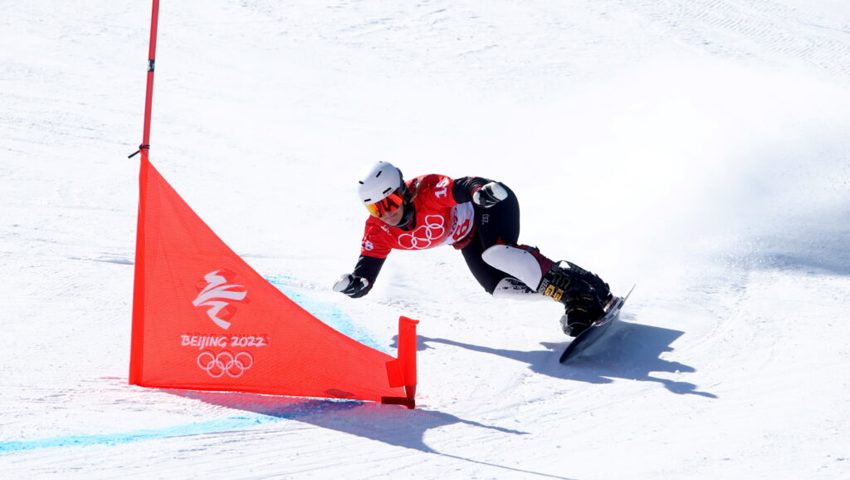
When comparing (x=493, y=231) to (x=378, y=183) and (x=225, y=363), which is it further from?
(x=225, y=363)

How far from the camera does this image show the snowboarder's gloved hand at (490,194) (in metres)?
6.05

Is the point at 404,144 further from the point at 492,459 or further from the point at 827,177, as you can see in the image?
the point at 492,459

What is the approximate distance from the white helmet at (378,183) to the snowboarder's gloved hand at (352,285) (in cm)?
55

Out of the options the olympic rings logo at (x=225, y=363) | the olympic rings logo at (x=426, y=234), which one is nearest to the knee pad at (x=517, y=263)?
the olympic rings logo at (x=426, y=234)

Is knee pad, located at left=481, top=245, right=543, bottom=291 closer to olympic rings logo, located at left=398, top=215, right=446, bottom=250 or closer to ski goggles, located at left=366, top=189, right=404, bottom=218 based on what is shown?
olympic rings logo, located at left=398, top=215, right=446, bottom=250

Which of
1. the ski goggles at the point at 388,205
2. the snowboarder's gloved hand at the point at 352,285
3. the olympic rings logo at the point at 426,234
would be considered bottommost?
the snowboarder's gloved hand at the point at 352,285

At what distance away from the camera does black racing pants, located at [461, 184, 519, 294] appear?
21.7ft

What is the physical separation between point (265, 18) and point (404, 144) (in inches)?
165

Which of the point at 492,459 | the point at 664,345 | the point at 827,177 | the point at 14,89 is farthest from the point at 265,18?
the point at 492,459

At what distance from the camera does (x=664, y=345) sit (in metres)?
6.31

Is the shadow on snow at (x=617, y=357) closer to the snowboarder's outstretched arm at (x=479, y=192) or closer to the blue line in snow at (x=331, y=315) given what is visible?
the blue line in snow at (x=331, y=315)

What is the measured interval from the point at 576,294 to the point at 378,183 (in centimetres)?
139

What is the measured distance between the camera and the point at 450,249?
27.8 feet

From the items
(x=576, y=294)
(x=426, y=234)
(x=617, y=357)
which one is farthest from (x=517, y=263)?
(x=617, y=357)
